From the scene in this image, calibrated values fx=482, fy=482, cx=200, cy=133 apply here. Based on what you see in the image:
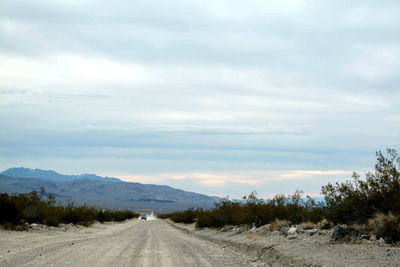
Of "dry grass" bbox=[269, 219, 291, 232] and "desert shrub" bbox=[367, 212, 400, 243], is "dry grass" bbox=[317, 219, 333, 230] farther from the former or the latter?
"dry grass" bbox=[269, 219, 291, 232]

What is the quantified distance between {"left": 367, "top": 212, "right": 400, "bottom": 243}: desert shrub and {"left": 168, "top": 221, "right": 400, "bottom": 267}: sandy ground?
0.70m

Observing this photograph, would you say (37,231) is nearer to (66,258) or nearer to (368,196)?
(66,258)

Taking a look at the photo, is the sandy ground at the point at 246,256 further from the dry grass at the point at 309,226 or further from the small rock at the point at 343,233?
the dry grass at the point at 309,226

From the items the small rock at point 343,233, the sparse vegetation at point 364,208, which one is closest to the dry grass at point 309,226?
the sparse vegetation at point 364,208

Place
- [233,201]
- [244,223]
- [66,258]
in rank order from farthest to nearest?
[233,201]
[244,223]
[66,258]

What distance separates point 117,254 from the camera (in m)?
19.5

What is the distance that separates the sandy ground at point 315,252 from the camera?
1432 centimetres

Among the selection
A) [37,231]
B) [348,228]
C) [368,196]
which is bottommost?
[37,231]

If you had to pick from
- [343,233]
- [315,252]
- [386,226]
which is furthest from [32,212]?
[386,226]

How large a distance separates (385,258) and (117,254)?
34.2 ft

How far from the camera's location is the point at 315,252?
56.9 ft

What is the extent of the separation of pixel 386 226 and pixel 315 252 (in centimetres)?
276

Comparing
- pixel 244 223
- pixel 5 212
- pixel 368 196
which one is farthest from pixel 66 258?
pixel 244 223

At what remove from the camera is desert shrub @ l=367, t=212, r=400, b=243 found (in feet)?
55.8
